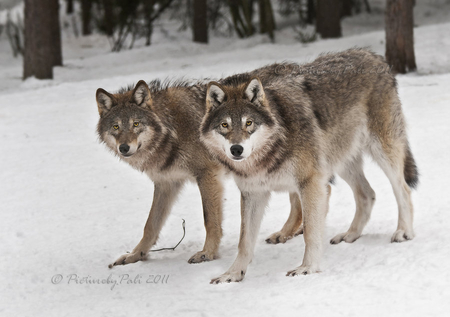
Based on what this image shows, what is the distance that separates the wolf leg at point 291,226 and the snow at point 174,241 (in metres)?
0.16

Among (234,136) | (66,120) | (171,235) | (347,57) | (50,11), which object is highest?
(50,11)

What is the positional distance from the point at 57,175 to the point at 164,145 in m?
2.64

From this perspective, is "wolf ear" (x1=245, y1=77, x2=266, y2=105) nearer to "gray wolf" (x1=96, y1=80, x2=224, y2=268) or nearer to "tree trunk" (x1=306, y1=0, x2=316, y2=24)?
"gray wolf" (x1=96, y1=80, x2=224, y2=268)

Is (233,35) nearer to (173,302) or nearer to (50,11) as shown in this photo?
(50,11)

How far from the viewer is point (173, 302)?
4062 mm

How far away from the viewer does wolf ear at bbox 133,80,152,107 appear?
4969 millimetres

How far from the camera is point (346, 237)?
16.8 feet

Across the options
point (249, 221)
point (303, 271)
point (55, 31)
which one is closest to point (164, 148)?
point (249, 221)

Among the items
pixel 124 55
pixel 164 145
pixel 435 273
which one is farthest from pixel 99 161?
pixel 124 55

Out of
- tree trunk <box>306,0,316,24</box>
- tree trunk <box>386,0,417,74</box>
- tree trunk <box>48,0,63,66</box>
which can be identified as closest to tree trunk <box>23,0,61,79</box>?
tree trunk <box>48,0,63,66</box>

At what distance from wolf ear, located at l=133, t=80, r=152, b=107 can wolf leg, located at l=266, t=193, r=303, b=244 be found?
5.25 ft

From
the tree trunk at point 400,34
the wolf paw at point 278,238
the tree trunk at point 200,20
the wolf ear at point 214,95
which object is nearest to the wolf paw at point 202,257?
the wolf paw at point 278,238

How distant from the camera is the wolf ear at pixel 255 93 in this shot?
422 centimetres

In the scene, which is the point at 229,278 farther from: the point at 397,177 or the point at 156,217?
the point at 397,177
